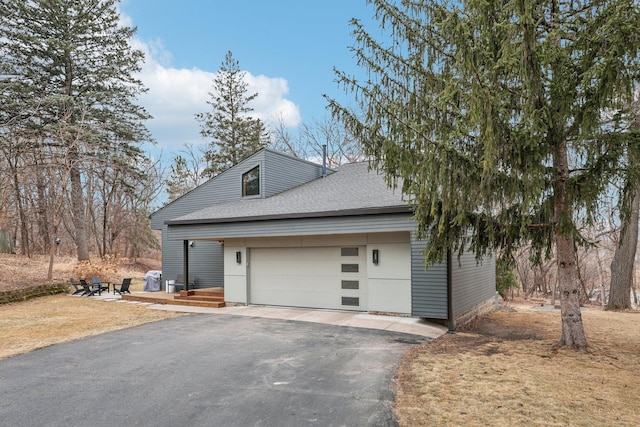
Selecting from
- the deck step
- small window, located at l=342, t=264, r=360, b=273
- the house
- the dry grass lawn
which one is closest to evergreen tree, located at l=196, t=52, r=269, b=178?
the house

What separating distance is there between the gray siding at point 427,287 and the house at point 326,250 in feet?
0.07

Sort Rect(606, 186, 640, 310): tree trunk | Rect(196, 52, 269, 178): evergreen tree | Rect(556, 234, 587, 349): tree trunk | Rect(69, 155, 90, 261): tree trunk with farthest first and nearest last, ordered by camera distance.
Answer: Rect(196, 52, 269, 178): evergreen tree → Rect(69, 155, 90, 261): tree trunk → Rect(606, 186, 640, 310): tree trunk → Rect(556, 234, 587, 349): tree trunk

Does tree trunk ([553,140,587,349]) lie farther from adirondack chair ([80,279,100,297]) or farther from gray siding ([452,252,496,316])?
adirondack chair ([80,279,100,297])

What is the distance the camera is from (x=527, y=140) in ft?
18.5

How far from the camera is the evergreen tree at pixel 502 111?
207 inches

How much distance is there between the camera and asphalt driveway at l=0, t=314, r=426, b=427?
13.3ft

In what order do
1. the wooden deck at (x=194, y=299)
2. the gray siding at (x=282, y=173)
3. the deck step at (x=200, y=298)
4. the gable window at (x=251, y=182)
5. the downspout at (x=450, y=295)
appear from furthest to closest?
the gable window at (x=251, y=182) < the gray siding at (x=282, y=173) < the deck step at (x=200, y=298) < the wooden deck at (x=194, y=299) < the downspout at (x=450, y=295)

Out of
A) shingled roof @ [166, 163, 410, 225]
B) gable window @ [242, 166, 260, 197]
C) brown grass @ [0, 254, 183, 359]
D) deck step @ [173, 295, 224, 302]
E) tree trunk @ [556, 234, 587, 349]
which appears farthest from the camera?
gable window @ [242, 166, 260, 197]

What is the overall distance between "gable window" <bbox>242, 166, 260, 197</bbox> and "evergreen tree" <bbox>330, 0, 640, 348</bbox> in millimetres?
8082

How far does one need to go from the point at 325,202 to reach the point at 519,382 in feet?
23.0

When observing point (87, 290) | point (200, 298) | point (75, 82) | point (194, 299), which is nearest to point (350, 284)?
point (200, 298)

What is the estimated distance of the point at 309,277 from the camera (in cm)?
1110

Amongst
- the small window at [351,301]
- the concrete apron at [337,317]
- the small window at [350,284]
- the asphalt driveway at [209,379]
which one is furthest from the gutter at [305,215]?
the asphalt driveway at [209,379]

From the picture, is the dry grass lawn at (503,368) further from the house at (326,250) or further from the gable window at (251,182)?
the gable window at (251,182)
